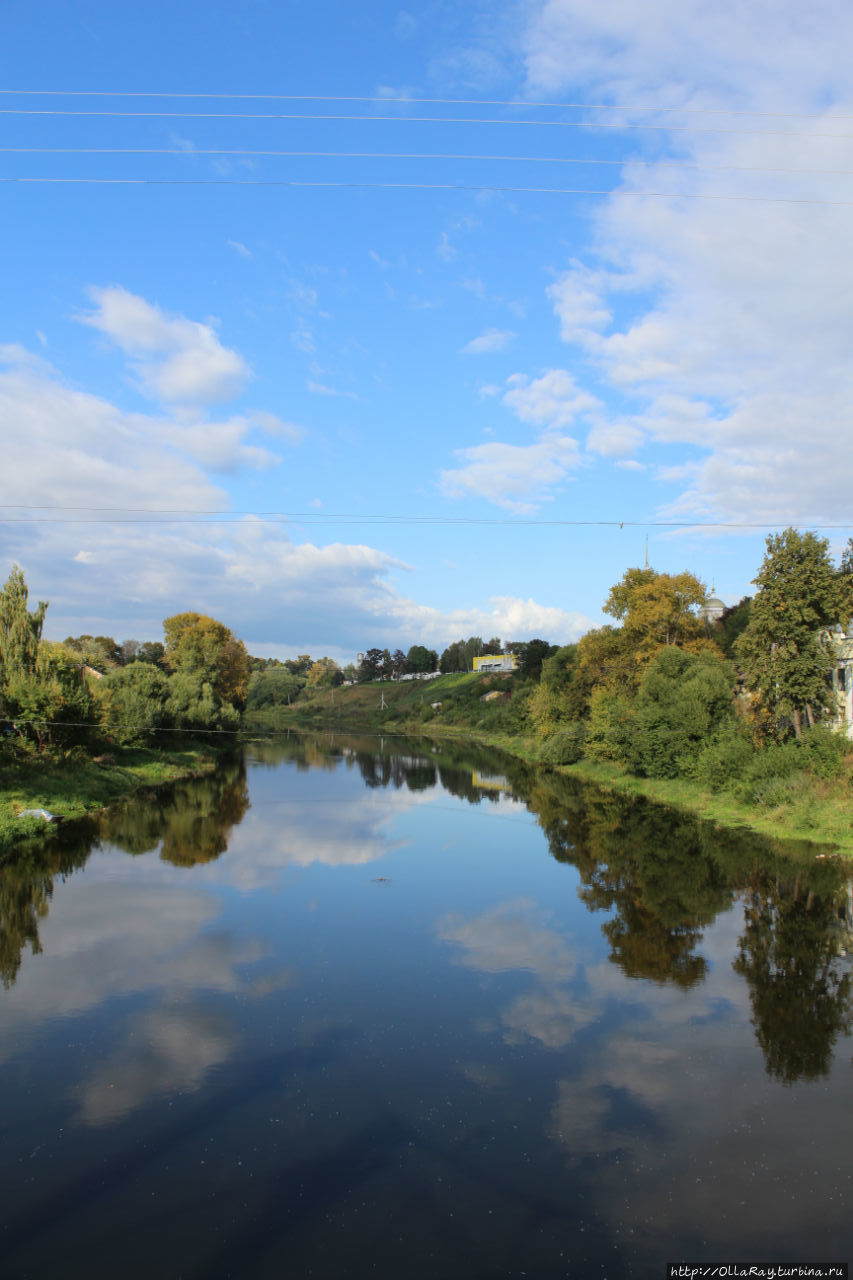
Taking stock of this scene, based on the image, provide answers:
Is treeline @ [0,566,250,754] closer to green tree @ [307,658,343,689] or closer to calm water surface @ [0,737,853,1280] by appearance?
calm water surface @ [0,737,853,1280]

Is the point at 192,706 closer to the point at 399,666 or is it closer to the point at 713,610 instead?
the point at 713,610

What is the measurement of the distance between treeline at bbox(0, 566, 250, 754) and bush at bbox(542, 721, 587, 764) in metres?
26.0

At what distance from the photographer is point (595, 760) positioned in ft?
160

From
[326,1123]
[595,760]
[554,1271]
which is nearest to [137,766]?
[595,760]

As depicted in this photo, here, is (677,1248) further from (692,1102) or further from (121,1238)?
(121,1238)

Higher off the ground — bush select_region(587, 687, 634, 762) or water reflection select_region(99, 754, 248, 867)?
bush select_region(587, 687, 634, 762)

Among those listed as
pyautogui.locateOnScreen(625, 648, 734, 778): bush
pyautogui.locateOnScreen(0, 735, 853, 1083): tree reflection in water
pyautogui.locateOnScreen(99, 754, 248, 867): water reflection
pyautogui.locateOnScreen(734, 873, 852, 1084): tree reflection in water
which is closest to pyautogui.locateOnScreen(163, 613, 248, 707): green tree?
pyautogui.locateOnScreen(99, 754, 248, 867): water reflection

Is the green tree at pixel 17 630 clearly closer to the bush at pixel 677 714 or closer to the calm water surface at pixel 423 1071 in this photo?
the calm water surface at pixel 423 1071

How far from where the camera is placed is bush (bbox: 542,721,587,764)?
173 ft

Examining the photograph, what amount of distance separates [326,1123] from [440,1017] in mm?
3293

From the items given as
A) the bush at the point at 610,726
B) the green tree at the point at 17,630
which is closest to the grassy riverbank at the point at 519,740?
the bush at the point at 610,726

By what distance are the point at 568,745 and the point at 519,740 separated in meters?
18.6

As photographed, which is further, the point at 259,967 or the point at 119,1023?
the point at 259,967

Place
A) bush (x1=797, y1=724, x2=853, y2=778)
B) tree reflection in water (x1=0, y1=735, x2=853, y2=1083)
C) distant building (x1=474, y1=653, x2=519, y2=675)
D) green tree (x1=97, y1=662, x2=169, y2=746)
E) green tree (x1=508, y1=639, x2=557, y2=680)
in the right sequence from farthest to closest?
distant building (x1=474, y1=653, x2=519, y2=675) → green tree (x1=508, y1=639, x2=557, y2=680) → green tree (x1=97, y1=662, x2=169, y2=746) → bush (x1=797, y1=724, x2=853, y2=778) → tree reflection in water (x1=0, y1=735, x2=853, y2=1083)
